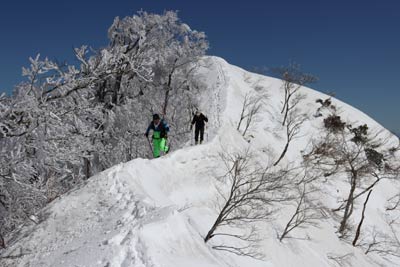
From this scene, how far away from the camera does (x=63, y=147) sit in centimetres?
782

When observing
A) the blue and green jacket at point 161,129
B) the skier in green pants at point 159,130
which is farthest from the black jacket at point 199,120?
the blue and green jacket at point 161,129

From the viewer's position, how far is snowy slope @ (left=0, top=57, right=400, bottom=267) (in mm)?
6137

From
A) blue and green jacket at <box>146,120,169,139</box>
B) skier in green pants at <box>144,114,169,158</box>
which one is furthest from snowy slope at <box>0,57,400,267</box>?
blue and green jacket at <box>146,120,169,139</box>

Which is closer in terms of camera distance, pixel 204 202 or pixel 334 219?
pixel 204 202

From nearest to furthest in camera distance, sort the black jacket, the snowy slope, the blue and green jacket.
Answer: the snowy slope, the blue and green jacket, the black jacket

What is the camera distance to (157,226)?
6.62 meters

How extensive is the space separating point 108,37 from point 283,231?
1299 cm

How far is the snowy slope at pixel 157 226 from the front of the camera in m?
6.14

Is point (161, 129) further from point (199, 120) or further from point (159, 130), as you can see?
point (199, 120)

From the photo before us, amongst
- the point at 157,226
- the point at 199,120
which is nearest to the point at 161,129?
the point at 199,120

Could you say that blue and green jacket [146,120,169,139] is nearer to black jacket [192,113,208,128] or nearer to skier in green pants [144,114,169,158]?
skier in green pants [144,114,169,158]

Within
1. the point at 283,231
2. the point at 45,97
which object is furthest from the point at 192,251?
the point at 283,231

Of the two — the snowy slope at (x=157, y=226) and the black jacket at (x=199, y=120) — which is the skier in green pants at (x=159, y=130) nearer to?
the snowy slope at (x=157, y=226)

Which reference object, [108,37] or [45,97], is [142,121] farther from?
[45,97]
